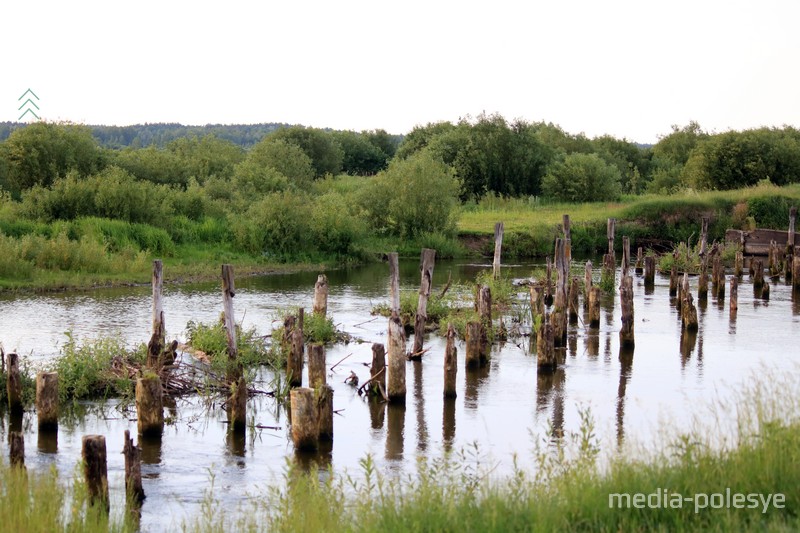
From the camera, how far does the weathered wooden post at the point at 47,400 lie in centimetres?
1367

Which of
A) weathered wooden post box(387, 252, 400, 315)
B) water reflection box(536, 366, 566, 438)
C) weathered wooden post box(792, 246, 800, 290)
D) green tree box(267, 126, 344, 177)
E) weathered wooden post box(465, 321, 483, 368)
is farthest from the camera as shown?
green tree box(267, 126, 344, 177)

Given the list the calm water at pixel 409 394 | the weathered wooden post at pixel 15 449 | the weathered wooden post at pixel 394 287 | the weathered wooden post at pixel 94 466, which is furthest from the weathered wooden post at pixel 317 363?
the weathered wooden post at pixel 94 466

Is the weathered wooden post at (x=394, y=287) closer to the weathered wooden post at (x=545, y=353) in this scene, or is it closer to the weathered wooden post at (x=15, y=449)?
the weathered wooden post at (x=545, y=353)

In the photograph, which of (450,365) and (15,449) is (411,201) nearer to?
(450,365)

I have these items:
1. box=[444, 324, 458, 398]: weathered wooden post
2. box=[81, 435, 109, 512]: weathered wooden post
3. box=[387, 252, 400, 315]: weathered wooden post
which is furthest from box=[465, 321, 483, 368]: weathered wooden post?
box=[81, 435, 109, 512]: weathered wooden post

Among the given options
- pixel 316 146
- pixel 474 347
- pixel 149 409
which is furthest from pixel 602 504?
pixel 316 146

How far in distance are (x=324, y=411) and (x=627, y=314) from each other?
33.3 ft

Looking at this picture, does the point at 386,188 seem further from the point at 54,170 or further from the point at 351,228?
the point at 54,170

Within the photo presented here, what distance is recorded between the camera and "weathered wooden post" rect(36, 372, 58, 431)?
13.7m

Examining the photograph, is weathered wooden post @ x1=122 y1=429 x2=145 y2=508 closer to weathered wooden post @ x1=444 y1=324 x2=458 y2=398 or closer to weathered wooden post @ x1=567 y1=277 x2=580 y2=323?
weathered wooden post @ x1=444 y1=324 x2=458 y2=398

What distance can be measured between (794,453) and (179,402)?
1068 cm

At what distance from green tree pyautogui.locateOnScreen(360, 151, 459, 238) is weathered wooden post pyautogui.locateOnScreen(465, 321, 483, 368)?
28.7 metres

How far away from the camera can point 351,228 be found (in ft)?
148

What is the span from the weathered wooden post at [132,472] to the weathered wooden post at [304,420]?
2.60m
